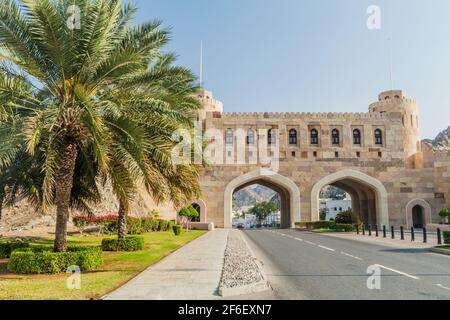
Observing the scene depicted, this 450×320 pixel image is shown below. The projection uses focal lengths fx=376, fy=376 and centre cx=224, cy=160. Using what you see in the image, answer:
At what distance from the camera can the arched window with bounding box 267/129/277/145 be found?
45.2 metres

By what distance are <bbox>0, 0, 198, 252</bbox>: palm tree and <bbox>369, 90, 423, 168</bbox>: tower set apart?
4100 cm

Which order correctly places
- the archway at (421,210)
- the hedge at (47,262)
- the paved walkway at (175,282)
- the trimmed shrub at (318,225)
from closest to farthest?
the paved walkway at (175,282), the hedge at (47,262), the trimmed shrub at (318,225), the archway at (421,210)

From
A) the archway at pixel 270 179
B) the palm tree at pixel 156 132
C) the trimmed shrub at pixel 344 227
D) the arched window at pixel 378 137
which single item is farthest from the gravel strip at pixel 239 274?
the arched window at pixel 378 137

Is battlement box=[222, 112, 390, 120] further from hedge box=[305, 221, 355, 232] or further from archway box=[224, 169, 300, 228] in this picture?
hedge box=[305, 221, 355, 232]

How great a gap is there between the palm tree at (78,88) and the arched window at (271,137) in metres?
33.1

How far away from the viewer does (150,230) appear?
32.7m

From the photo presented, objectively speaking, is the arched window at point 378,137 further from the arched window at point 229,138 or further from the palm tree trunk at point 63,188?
the palm tree trunk at point 63,188

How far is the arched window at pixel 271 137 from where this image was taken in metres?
45.2

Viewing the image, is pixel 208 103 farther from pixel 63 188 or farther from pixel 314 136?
pixel 63 188

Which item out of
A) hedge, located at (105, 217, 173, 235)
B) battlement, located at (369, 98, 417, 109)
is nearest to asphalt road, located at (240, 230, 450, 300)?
hedge, located at (105, 217, 173, 235)

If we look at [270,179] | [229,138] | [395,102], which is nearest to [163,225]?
[229,138]

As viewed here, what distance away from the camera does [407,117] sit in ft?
155

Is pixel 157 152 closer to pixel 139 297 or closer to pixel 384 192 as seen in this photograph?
pixel 139 297
